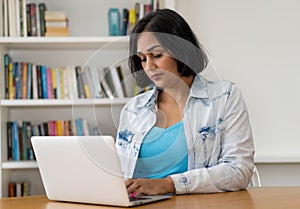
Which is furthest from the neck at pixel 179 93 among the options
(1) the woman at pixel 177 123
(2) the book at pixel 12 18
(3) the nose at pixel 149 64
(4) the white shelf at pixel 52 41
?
(2) the book at pixel 12 18

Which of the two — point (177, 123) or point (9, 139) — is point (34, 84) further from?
point (177, 123)

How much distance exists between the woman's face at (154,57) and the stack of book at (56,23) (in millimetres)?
1752

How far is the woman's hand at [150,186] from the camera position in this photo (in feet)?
5.24

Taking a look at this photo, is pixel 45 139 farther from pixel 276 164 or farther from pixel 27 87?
pixel 276 164

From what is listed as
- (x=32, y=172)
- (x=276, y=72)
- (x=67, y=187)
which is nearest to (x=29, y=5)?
(x=32, y=172)

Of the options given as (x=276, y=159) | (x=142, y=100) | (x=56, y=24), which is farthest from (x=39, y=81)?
(x=142, y=100)

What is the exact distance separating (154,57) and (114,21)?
1.81 meters

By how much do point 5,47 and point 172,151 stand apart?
1.94m

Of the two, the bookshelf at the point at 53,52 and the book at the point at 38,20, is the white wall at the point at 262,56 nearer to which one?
the bookshelf at the point at 53,52

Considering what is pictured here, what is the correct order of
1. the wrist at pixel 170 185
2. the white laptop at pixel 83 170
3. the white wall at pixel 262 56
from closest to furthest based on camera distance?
the white laptop at pixel 83 170
the wrist at pixel 170 185
the white wall at pixel 262 56

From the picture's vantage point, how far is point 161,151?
161cm

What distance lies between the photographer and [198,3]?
3.38 m

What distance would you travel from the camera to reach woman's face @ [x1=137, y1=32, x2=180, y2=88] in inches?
58.8

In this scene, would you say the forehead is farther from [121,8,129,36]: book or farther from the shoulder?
[121,8,129,36]: book
